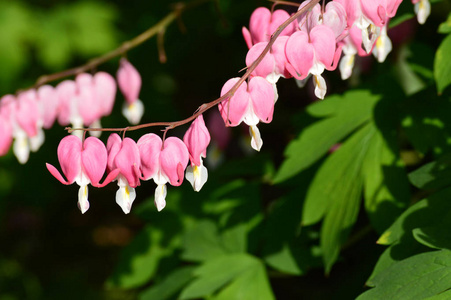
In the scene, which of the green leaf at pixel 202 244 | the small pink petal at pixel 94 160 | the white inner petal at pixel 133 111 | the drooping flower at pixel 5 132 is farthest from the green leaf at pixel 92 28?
the small pink petal at pixel 94 160

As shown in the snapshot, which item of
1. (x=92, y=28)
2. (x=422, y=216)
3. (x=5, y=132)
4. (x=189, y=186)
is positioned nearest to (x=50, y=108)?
(x=5, y=132)

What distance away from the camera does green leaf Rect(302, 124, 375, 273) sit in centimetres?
127

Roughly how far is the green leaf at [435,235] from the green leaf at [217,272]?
614mm

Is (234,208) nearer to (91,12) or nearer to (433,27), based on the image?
(433,27)

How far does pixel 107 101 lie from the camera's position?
5.18 ft

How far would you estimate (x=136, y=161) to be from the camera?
3.19 feet

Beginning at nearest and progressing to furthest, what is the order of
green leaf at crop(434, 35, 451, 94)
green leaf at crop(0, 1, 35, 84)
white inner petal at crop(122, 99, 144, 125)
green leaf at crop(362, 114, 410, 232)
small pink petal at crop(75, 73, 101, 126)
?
green leaf at crop(434, 35, 451, 94) → green leaf at crop(362, 114, 410, 232) → small pink petal at crop(75, 73, 101, 126) → white inner petal at crop(122, 99, 144, 125) → green leaf at crop(0, 1, 35, 84)

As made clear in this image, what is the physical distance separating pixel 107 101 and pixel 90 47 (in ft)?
5.73

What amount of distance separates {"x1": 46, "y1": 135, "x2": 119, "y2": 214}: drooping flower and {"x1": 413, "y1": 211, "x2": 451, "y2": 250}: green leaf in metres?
0.59

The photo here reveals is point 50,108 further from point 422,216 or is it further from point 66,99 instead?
point 422,216

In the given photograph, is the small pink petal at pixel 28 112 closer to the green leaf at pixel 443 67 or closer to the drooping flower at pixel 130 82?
the drooping flower at pixel 130 82

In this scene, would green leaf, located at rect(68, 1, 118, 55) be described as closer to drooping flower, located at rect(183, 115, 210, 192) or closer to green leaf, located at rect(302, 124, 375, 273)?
green leaf, located at rect(302, 124, 375, 273)

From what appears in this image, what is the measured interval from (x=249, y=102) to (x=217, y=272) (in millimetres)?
665

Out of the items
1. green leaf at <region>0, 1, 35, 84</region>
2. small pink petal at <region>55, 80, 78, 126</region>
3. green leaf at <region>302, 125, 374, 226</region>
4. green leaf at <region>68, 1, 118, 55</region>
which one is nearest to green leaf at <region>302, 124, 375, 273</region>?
green leaf at <region>302, 125, 374, 226</region>
